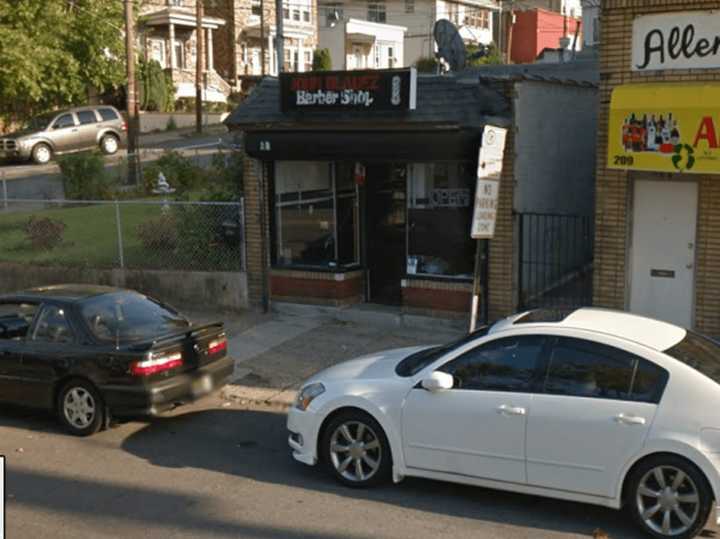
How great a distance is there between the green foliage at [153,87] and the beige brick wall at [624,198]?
31621mm

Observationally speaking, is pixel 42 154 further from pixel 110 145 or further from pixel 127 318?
pixel 127 318

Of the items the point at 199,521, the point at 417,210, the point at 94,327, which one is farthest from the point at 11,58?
the point at 199,521

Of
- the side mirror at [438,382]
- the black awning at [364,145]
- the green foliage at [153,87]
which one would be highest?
the green foliage at [153,87]

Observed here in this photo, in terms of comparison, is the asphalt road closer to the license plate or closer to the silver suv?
the license plate

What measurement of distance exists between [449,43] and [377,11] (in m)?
45.6

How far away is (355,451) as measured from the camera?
7.21 metres

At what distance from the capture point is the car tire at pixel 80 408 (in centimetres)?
866

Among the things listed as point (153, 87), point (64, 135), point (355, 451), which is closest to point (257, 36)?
point (153, 87)

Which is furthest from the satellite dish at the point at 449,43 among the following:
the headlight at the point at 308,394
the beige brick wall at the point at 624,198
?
the headlight at the point at 308,394

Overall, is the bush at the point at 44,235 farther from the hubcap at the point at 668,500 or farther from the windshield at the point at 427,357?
the hubcap at the point at 668,500

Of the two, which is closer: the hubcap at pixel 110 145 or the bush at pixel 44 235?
the bush at pixel 44 235

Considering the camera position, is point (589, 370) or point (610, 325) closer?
point (589, 370)

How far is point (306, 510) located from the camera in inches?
269

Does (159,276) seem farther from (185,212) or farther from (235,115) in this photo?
(235,115)
